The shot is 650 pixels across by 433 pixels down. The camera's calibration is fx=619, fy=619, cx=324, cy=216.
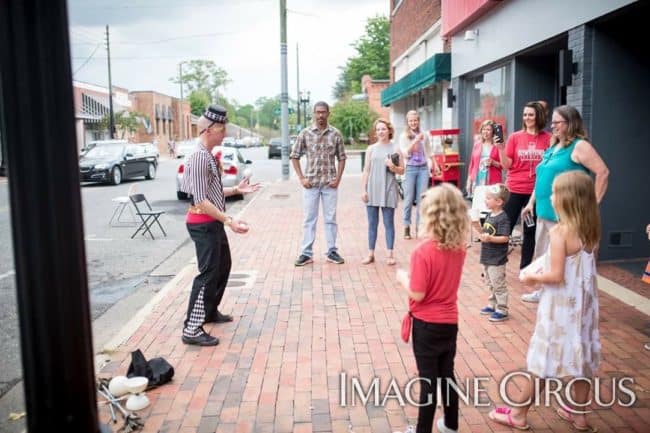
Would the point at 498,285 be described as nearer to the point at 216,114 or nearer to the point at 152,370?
the point at 216,114

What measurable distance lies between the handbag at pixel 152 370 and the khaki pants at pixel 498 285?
275 cm

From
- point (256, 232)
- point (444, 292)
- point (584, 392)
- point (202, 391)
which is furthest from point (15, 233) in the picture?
point (256, 232)

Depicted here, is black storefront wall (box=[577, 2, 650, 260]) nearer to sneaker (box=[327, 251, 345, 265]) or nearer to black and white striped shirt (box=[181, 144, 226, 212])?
sneaker (box=[327, 251, 345, 265])

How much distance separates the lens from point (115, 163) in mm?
22594

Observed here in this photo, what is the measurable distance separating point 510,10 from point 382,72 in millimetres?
60326

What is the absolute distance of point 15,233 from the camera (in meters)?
1.84

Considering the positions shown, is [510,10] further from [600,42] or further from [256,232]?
[256,232]

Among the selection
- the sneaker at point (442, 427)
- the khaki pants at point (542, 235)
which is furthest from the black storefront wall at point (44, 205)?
the khaki pants at point (542, 235)

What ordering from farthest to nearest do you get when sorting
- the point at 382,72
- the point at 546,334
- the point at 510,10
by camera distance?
the point at 382,72, the point at 510,10, the point at 546,334

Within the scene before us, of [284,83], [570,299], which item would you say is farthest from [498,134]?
[284,83]

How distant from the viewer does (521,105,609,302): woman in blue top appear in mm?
5004

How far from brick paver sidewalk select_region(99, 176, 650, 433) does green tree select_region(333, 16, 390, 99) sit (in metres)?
64.1

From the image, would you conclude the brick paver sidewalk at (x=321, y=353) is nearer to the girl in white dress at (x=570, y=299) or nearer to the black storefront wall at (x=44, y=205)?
the girl in white dress at (x=570, y=299)

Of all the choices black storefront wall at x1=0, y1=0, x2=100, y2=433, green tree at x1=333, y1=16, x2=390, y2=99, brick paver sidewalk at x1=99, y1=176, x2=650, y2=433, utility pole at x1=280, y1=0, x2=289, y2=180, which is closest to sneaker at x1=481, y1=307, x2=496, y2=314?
brick paver sidewalk at x1=99, y1=176, x2=650, y2=433
